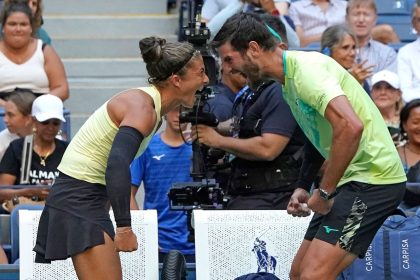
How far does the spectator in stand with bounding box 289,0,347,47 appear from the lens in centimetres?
1000

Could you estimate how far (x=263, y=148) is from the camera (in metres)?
6.57

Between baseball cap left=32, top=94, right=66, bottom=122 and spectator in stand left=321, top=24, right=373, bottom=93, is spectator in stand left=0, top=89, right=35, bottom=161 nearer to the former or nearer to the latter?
baseball cap left=32, top=94, right=66, bottom=122

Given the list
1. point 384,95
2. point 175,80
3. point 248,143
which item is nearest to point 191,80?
point 175,80

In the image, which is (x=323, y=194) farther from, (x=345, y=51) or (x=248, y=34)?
(x=345, y=51)

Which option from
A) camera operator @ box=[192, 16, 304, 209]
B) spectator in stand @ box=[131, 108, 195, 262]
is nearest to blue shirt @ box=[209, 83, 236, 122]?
spectator in stand @ box=[131, 108, 195, 262]

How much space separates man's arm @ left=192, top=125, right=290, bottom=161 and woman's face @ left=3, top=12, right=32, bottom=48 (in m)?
2.62

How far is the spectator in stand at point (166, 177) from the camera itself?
287 inches

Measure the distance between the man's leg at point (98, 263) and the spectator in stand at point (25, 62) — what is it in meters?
3.49

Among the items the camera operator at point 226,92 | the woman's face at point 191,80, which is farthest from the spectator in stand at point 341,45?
the woman's face at point 191,80

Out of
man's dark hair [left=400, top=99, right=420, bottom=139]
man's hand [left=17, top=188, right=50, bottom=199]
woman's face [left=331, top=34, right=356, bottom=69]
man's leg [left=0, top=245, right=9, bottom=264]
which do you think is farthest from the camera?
woman's face [left=331, top=34, right=356, bottom=69]

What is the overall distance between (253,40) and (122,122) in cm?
81

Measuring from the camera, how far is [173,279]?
6.11m

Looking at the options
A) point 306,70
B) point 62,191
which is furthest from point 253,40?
point 62,191

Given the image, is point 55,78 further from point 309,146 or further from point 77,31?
point 309,146
